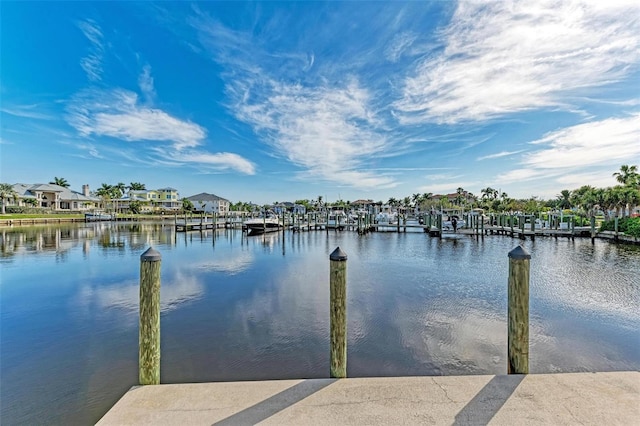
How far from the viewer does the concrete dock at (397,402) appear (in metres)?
2.66

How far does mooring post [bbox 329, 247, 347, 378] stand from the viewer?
3.61 m

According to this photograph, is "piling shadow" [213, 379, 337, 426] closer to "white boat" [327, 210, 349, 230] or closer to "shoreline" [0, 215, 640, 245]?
"shoreline" [0, 215, 640, 245]

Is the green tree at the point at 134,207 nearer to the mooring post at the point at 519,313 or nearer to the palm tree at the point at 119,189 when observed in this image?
the palm tree at the point at 119,189

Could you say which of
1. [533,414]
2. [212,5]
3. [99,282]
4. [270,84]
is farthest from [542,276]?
[270,84]

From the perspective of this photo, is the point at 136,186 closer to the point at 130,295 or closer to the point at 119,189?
the point at 119,189

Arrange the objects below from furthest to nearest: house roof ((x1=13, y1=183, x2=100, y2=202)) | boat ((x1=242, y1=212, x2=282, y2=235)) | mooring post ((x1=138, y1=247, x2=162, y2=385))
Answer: house roof ((x1=13, y1=183, x2=100, y2=202)), boat ((x1=242, y1=212, x2=282, y2=235)), mooring post ((x1=138, y1=247, x2=162, y2=385))

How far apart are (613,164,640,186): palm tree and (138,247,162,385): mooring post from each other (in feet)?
186

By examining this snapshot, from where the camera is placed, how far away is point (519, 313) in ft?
11.9

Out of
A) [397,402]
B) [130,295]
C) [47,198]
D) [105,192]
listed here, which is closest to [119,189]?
[105,192]

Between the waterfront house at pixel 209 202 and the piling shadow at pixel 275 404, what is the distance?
338ft

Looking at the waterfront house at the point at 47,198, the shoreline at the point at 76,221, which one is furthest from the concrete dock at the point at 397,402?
the waterfront house at the point at 47,198

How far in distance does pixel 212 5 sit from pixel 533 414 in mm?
19080

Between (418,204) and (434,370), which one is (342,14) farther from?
(418,204)

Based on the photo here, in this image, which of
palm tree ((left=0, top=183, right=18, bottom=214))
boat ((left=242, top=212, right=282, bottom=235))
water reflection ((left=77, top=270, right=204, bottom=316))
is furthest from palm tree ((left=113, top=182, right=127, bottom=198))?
water reflection ((left=77, top=270, right=204, bottom=316))
